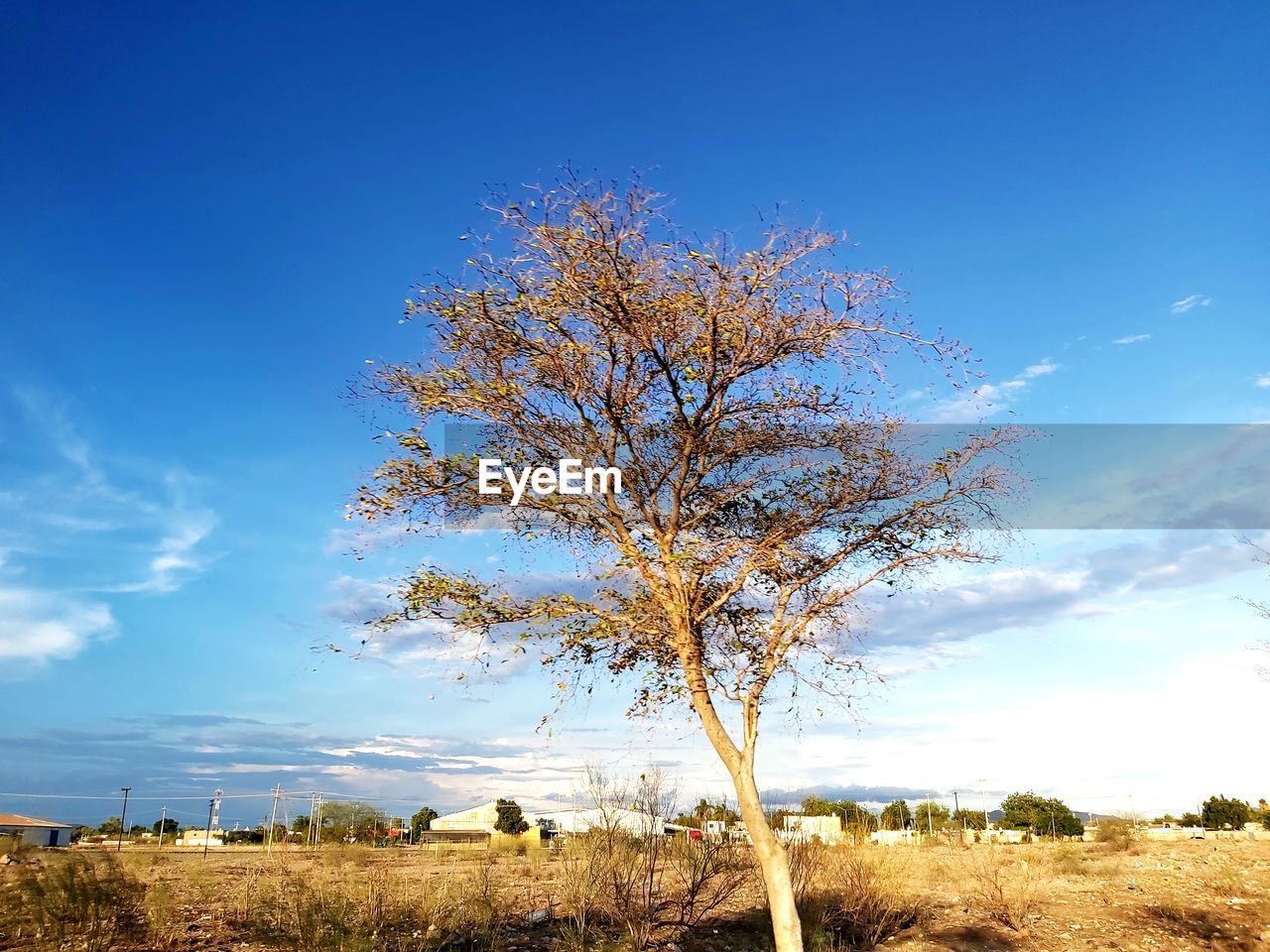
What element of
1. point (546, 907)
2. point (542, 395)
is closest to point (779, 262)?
point (542, 395)

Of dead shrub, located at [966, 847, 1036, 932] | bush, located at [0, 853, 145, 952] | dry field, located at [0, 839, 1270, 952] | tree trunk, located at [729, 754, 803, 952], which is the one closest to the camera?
tree trunk, located at [729, 754, 803, 952]

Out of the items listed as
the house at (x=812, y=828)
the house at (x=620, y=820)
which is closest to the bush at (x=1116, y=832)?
the house at (x=812, y=828)

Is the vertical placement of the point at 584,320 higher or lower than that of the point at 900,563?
higher

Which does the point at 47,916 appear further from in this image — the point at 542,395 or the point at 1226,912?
the point at 1226,912

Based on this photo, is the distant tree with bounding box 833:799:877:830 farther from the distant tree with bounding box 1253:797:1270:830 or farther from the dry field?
the distant tree with bounding box 1253:797:1270:830

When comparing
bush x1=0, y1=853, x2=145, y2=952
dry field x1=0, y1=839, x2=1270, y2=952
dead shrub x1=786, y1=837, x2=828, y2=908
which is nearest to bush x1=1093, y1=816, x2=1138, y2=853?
dry field x1=0, y1=839, x2=1270, y2=952

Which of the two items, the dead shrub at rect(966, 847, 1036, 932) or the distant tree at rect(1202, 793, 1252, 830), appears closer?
the dead shrub at rect(966, 847, 1036, 932)

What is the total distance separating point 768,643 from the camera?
9742 mm

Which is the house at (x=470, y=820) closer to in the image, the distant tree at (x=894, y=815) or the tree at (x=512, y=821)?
the tree at (x=512, y=821)

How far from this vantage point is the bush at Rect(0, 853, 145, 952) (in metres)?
9.25

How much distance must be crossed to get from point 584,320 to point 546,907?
950 cm

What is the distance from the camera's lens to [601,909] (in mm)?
12305

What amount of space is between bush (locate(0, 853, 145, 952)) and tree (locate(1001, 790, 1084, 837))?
46.1 meters

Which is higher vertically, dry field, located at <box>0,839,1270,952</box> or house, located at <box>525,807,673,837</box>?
house, located at <box>525,807,673,837</box>
